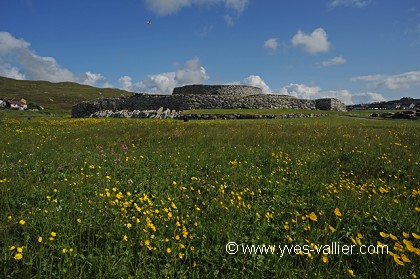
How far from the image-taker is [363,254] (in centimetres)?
363

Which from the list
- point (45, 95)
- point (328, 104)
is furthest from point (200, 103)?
point (45, 95)

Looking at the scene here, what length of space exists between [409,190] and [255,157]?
429cm

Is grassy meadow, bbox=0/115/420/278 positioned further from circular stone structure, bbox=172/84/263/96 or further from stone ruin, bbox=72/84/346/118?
circular stone structure, bbox=172/84/263/96

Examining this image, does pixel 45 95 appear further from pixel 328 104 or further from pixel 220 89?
pixel 328 104

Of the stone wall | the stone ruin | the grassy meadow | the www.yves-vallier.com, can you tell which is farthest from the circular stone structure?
the www.yves-vallier.com

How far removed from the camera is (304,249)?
3.64 m

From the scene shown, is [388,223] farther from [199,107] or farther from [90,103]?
[90,103]

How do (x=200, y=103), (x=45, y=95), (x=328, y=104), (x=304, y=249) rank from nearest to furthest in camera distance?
1. (x=304, y=249)
2. (x=200, y=103)
3. (x=328, y=104)
4. (x=45, y=95)

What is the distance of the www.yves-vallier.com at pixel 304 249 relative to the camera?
354 centimetres

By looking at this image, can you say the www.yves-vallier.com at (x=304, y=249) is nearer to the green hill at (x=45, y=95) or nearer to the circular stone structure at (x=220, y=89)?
the circular stone structure at (x=220, y=89)

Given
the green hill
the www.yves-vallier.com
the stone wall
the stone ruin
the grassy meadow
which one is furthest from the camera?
the green hill

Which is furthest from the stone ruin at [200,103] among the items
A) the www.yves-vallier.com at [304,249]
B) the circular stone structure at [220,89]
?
the www.yves-vallier.com at [304,249]

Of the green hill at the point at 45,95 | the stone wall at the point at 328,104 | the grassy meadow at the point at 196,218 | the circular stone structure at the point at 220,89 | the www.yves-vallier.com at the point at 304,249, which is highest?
the green hill at the point at 45,95

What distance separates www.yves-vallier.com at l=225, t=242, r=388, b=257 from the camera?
354cm
